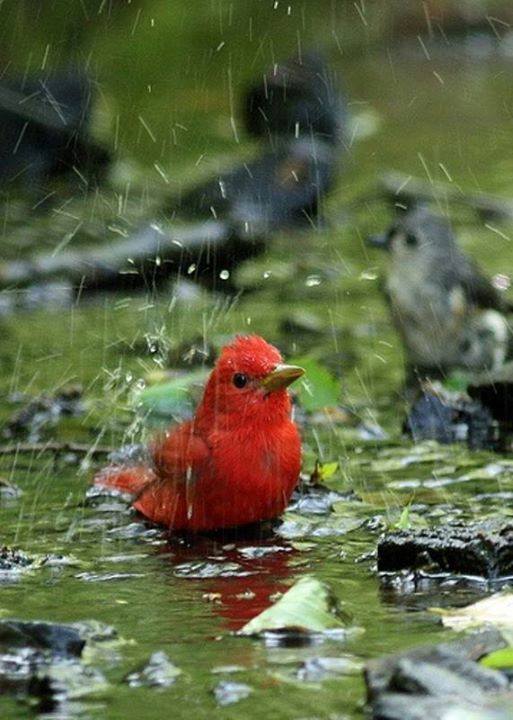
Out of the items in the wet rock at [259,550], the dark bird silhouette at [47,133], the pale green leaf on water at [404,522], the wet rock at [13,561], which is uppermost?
the dark bird silhouette at [47,133]

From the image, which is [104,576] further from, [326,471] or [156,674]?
[326,471]

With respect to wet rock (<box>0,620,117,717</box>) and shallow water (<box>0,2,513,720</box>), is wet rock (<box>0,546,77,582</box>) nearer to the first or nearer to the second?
shallow water (<box>0,2,513,720</box>)

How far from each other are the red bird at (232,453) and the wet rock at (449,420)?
48.9 inches

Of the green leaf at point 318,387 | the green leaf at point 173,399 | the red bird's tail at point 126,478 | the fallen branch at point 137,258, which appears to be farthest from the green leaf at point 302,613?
the fallen branch at point 137,258

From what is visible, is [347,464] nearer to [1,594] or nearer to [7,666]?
[1,594]

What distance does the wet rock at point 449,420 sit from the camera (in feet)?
22.1

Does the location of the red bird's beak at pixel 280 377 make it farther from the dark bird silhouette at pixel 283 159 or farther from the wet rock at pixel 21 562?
the dark bird silhouette at pixel 283 159

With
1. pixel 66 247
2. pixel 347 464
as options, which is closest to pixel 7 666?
A: pixel 347 464

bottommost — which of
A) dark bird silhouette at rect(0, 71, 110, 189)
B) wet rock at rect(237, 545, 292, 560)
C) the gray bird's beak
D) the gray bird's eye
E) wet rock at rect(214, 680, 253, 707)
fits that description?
wet rock at rect(237, 545, 292, 560)

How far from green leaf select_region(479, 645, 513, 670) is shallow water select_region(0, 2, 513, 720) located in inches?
10.6

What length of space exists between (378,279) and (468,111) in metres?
4.48

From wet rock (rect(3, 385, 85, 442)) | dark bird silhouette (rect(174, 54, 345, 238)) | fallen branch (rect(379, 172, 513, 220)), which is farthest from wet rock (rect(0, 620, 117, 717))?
fallen branch (rect(379, 172, 513, 220))

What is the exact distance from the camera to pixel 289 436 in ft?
18.2

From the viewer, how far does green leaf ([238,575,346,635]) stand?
404 cm
